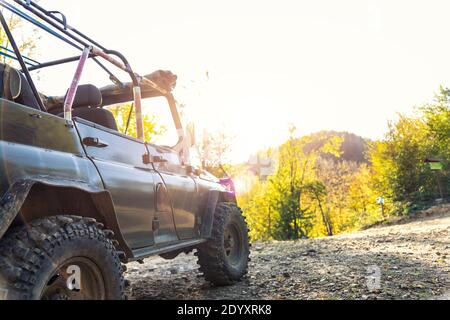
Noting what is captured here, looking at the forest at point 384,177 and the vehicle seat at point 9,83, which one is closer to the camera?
the vehicle seat at point 9,83

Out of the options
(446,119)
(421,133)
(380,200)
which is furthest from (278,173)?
(446,119)

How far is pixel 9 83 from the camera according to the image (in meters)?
2.32

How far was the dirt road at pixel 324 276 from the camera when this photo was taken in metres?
3.62

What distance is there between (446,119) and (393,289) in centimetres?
2335

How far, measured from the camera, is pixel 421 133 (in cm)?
2367

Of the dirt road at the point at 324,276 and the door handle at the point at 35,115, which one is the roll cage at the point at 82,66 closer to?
the door handle at the point at 35,115

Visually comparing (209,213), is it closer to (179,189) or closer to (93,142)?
(179,189)

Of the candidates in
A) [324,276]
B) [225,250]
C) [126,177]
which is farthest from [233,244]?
[126,177]

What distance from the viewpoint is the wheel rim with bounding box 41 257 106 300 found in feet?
6.14

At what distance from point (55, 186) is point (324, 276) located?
331cm

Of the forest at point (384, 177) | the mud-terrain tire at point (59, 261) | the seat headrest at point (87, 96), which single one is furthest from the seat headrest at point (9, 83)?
the forest at point (384, 177)

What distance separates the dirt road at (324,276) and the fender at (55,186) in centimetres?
175

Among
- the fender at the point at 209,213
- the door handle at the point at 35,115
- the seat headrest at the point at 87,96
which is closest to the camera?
the door handle at the point at 35,115

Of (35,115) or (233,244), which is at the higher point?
(35,115)
